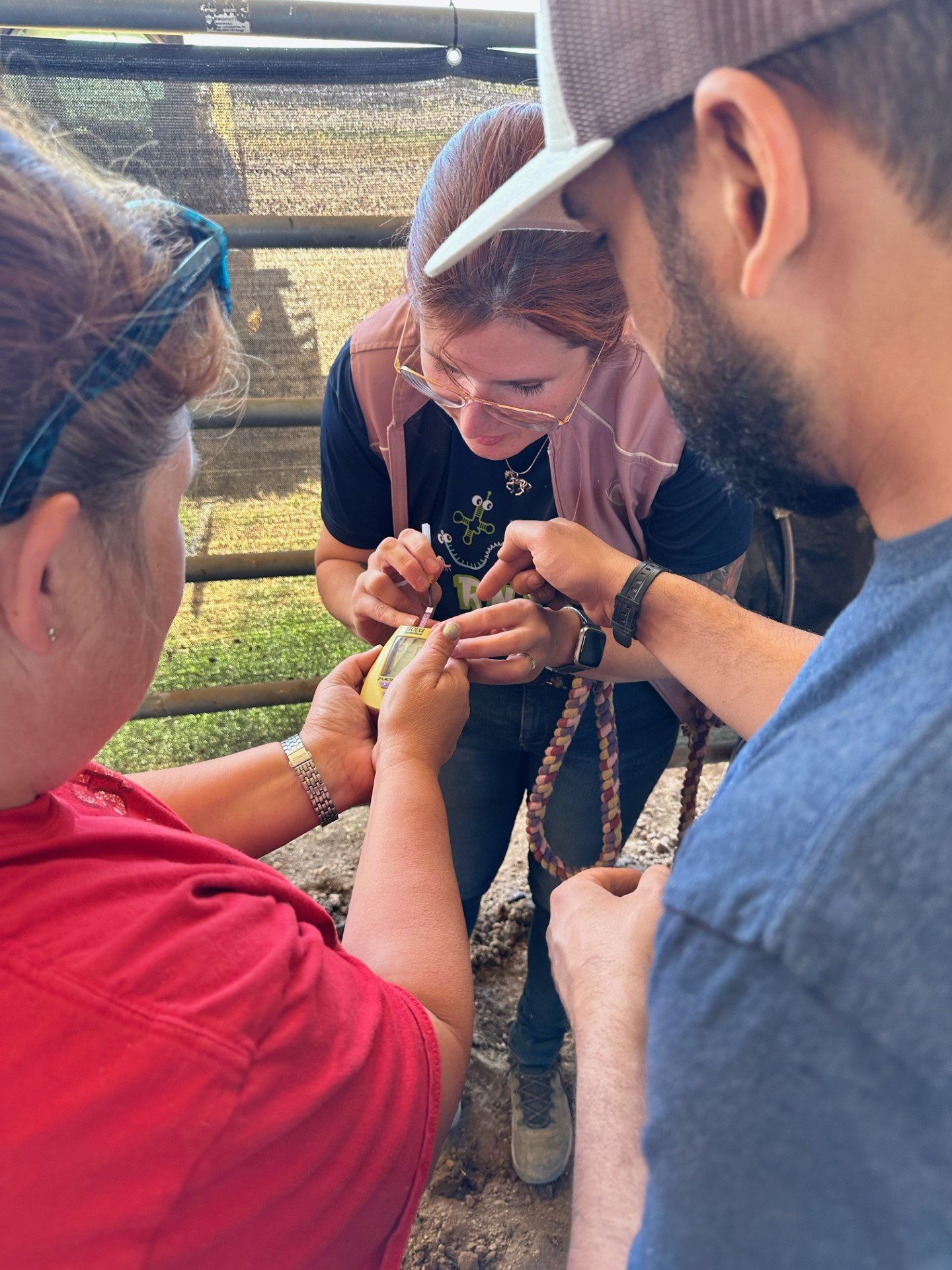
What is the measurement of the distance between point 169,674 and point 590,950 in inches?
99.9

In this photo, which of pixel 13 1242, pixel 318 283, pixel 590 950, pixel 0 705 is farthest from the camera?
pixel 318 283

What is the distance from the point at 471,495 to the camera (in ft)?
6.28

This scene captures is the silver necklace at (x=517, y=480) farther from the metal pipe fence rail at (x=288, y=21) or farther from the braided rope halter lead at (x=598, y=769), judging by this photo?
the metal pipe fence rail at (x=288, y=21)

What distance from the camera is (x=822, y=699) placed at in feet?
2.62

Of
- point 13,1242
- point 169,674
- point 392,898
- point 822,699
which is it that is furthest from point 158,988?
point 169,674

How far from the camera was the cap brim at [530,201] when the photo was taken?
32.5 inches

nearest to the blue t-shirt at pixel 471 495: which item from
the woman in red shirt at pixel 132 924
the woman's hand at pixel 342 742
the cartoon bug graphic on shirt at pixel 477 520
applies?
the cartoon bug graphic on shirt at pixel 477 520

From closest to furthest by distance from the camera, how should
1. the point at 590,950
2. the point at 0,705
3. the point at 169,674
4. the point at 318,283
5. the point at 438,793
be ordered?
the point at 0,705, the point at 590,950, the point at 438,793, the point at 318,283, the point at 169,674

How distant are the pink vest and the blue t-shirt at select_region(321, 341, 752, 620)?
1.5 inches

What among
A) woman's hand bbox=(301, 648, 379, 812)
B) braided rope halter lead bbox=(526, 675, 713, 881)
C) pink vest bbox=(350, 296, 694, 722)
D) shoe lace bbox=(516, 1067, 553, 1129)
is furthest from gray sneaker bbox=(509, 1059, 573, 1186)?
pink vest bbox=(350, 296, 694, 722)

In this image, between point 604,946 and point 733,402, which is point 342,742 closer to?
point 604,946

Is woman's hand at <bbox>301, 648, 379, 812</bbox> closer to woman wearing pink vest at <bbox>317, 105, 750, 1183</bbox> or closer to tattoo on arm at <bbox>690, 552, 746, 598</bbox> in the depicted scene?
woman wearing pink vest at <bbox>317, 105, 750, 1183</bbox>

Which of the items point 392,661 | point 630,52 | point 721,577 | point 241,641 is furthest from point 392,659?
point 241,641

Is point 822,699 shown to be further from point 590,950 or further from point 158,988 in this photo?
point 158,988
